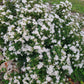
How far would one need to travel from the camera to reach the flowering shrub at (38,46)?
9.29 ft

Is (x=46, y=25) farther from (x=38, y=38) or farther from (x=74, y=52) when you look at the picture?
(x=74, y=52)

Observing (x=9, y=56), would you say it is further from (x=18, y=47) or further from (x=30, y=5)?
(x=30, y=5)

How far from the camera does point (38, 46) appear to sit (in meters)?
2.73

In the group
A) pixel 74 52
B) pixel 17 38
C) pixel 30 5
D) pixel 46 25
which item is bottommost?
pixel 74 52

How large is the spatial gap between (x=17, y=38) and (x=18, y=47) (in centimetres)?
24

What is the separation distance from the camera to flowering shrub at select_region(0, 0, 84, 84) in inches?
111

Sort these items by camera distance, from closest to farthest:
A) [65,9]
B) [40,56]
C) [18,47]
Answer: [40,56]
[18,47]
[65,9]

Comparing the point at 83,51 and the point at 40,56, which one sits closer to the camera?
the point at 40,56

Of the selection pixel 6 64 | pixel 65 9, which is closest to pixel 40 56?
pixel 6 64

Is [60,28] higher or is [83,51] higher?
[60,28]

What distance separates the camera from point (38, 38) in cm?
289

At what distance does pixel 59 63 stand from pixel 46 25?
3.15 ft

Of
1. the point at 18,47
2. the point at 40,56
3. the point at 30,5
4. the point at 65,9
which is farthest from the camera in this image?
the point at 65,9

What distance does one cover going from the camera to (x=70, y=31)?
3.31 metres
